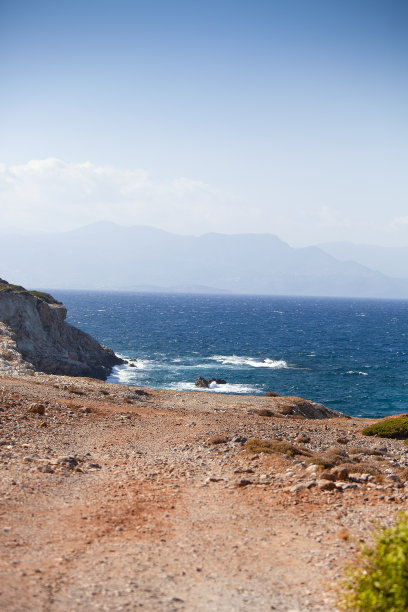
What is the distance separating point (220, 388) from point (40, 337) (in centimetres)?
2083

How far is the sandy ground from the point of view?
7.76m

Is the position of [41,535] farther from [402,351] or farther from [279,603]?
[402,351]

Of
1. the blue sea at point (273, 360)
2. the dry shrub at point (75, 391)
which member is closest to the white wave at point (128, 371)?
the blue sea at point (273, 360)

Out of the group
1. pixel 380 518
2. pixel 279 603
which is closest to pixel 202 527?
pixel 279 603

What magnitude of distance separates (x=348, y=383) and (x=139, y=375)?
26432 millimetres

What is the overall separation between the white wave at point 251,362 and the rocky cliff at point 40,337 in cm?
1934

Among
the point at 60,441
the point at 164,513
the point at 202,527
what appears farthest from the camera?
the point at 60,441

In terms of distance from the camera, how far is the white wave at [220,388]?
2102 inches

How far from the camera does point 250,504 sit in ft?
39.0

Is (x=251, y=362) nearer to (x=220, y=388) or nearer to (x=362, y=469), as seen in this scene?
(x=220, y=388)

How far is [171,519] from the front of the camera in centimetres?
1076

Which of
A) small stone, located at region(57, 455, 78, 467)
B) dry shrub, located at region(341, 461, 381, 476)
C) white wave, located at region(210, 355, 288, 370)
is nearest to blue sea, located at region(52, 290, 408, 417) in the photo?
white wave, located at region(210, 355, 288, 370)

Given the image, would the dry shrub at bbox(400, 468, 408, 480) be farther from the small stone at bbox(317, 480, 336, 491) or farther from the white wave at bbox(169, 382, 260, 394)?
the white wave at bbox(169, 382, 260, 394)

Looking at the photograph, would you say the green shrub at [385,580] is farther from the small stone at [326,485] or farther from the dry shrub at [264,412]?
the dry shrub at [264,412]
